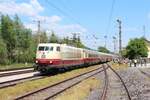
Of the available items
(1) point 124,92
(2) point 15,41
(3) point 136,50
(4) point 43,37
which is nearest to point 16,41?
(2) point 15,41

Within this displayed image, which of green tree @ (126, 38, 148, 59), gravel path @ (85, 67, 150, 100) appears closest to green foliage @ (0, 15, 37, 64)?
green tree @ (126, 38, 148, 59)

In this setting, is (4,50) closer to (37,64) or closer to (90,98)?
(37,64)

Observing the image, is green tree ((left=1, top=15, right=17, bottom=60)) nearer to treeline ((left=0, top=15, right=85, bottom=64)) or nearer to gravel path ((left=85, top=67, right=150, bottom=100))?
treeline ((left=0, top=15, right=85, bottom=64))

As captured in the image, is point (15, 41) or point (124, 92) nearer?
point (124, 92)

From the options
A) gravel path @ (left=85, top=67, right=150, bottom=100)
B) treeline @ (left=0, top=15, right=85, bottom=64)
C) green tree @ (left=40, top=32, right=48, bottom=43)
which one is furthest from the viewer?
green tree @ (left=40, top=32, right=48, bottom=43)

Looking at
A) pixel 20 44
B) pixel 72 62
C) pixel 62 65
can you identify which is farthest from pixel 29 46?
pixel 62 65

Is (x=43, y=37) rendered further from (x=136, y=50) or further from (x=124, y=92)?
(x=124, y=92)

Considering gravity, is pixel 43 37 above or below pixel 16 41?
above

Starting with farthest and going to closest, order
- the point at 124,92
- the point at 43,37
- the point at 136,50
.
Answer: the point at 43,37 → the point at 136,50 → the point at 124,92

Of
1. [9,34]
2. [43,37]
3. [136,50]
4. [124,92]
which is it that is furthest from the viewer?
[43,37]

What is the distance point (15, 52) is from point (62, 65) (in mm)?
51792

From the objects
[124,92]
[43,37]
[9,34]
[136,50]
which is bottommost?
[124,92]

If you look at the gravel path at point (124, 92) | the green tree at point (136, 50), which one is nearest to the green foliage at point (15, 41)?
the green tree at point (136, 50)

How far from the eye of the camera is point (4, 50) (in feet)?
268
